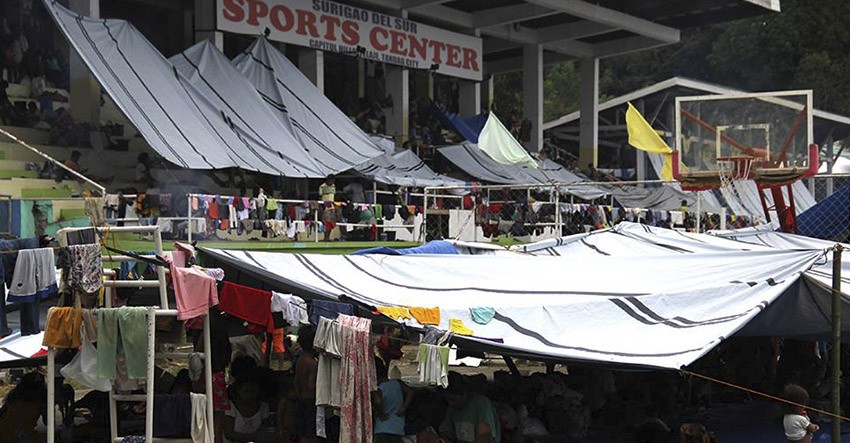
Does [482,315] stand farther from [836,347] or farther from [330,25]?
[330,25]

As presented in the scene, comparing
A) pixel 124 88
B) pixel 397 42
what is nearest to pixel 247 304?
pixel 124 88

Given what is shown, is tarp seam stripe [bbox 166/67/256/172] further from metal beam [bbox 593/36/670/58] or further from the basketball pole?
metal beam [bbox 593/36/670/58]

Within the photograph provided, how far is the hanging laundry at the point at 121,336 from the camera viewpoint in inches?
303

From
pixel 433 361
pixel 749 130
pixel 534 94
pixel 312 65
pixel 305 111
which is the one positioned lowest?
pixel 433 361

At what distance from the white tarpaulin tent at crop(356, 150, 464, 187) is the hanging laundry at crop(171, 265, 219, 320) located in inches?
541

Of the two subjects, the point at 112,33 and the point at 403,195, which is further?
the point at 403,195

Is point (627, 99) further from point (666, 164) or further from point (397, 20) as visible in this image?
point (666, 164)

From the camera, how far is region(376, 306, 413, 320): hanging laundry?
8422 millimetres

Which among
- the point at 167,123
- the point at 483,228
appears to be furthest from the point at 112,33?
the point at 483,228

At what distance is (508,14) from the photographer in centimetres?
3009

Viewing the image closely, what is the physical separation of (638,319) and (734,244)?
15.0ft

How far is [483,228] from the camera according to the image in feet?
63.8

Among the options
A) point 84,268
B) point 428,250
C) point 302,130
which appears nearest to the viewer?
point 84,268

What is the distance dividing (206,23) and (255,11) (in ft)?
4.09
